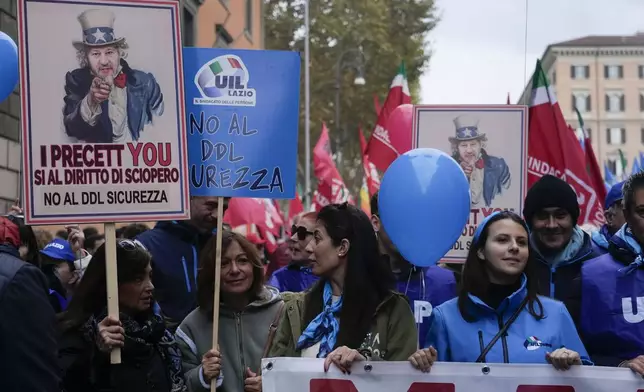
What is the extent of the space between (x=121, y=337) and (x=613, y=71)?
11612 cm

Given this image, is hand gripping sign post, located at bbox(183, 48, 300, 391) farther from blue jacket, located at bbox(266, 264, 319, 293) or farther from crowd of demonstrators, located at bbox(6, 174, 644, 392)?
blue jacket, located at bbox(266, 264, 319, 293)

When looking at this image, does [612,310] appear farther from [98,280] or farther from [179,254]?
[179,254]

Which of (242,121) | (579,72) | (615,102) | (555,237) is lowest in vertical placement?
(555,237)

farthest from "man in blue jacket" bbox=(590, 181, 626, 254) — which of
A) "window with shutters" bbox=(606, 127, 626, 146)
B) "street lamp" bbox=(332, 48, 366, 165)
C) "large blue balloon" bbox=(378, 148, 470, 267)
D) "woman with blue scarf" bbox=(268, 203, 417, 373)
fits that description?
"window with shutters" bbox=(606, 127, 626, 146)

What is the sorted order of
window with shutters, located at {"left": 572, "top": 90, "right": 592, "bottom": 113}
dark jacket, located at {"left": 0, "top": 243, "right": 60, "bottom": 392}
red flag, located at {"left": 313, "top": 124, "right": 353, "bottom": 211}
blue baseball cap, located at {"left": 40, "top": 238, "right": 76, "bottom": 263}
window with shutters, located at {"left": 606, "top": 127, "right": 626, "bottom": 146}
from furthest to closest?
window with shutters, located at {"left": 606, "top": 127, "right": 626, "bottom": 146}
window with shutters, located at {"left": 572, "top": 90, "right": 592, "bottom": 113}
red flag, located at {"left": 313, "top": 124, "right": 353, "bottom": 211}
blue baseball cap, located at {"left": 40, "top": 238, "right": 76, "bottom": 263}
dark jacket, located at {"left": 0, "top": 243, "right": 60, "bottom": 392}

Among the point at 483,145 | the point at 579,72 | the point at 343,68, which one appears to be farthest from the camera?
the point at 579,72

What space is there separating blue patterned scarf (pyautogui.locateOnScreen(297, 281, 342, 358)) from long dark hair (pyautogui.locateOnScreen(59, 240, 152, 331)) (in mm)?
910

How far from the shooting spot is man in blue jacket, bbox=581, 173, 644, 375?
4.89 metres

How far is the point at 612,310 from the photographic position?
16.2 ft

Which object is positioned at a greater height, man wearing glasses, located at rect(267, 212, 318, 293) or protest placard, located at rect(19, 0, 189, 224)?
protest placard, located at rect(19, 0, 189, 224)

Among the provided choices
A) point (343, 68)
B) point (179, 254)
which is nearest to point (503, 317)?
point (179, 254)

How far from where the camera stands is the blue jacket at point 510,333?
4.46m

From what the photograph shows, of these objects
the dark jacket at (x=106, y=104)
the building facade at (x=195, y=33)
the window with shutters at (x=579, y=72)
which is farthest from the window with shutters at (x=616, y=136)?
the dark jacket at (x=106, y=104)

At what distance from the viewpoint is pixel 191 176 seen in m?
5.47
